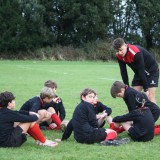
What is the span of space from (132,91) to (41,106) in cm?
190

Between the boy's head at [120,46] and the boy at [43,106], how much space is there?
1663 mm

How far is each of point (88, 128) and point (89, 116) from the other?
9.2 inches

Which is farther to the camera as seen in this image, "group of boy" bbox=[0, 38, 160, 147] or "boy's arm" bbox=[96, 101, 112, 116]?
"boy's arm" bbox=[96, 101, 112, 116]

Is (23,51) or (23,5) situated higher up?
(23,5)

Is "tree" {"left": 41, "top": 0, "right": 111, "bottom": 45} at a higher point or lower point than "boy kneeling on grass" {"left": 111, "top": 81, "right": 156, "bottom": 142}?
higher

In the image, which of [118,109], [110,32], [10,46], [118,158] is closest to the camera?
[118,158]

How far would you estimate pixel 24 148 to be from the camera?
698cm

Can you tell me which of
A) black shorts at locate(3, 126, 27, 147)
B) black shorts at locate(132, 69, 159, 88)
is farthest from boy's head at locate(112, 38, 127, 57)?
black shorts at locate(3, 126, 27, 147)

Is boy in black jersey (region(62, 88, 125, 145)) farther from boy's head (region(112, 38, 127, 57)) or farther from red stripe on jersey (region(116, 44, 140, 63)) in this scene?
red stripe on jersey (region(116, 44, 140, 63))

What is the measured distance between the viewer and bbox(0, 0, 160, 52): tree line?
1812 inches

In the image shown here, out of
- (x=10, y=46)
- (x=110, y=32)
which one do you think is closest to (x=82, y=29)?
(x=110, y=32)

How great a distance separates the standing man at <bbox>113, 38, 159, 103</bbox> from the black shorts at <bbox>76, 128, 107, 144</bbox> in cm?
211

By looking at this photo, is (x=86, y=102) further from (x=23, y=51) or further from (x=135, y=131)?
(x=23, y=51)

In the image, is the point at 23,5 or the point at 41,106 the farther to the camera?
the point at 23,5
